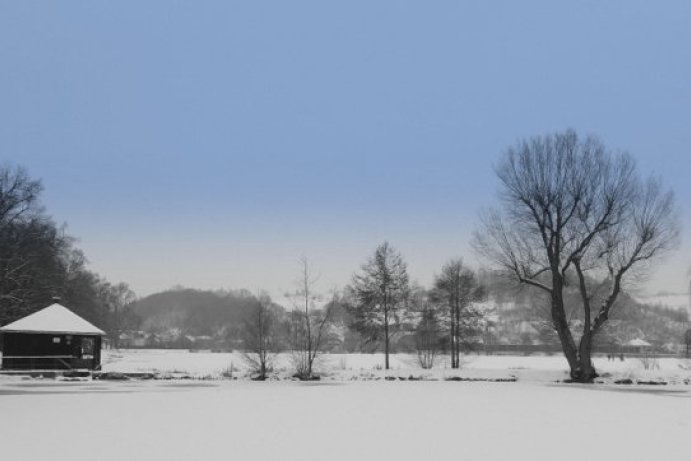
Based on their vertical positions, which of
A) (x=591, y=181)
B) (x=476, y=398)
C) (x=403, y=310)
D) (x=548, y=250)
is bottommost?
(x=476, y=398)

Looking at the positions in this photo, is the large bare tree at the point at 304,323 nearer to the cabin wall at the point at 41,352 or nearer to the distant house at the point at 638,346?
the cabin wall at the point at 41,352

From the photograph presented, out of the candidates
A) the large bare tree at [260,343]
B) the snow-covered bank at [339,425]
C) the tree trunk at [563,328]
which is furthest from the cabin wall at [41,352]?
the tree trunk at [563,328]

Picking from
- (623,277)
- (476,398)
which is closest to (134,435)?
(476,398)

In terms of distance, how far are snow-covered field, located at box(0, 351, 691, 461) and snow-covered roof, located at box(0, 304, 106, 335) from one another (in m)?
13.8

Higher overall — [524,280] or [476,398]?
[524,280]

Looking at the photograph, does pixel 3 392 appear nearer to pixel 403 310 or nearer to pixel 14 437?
pixel 14 437

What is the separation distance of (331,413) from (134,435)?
6519 millimetres

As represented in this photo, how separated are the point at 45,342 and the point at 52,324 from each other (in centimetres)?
124

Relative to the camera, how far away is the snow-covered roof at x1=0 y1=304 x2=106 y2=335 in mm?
42281

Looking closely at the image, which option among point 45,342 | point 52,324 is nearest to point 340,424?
point 52,324

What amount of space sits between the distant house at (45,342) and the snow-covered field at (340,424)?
13.9 metres

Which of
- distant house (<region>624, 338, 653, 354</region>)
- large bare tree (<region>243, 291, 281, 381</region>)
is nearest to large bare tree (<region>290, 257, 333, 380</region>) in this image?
large bare tree (<region>243, 291, 281, 381</region>)

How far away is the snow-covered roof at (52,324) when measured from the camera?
42.3 meters

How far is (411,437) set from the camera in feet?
49.5
